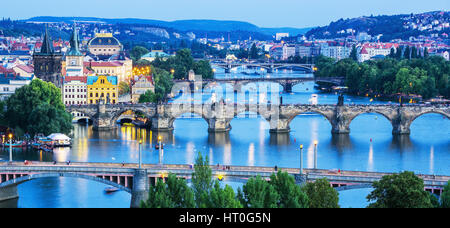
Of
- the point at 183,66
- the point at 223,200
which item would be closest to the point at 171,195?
the point at 223,200

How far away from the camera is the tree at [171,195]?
19.9 m

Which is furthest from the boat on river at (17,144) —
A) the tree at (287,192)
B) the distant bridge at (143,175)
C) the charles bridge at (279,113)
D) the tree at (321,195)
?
the tree at (287,192)

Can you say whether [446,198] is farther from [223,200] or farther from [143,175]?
[143,175]

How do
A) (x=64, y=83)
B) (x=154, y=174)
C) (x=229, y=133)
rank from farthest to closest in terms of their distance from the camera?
(x=64, y=83) → (x=229, y=133) → (x=154, y=174)

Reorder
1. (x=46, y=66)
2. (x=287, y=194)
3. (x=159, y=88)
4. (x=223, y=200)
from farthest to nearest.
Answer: (x=159, y=88)
(x=46, y=66)
(x=287, y=194)
(x=223, y=200)

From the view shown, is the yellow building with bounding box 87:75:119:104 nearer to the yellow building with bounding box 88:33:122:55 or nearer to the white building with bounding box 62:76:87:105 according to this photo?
the white building with bounding box 62:76:87:105

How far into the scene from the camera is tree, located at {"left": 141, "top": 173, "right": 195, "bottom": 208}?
19906 millimetres

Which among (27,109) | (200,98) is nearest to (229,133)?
(27,109)

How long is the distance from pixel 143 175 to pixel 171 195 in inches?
193

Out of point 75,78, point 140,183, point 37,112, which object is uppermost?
point 75,78

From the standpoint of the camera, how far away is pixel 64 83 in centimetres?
5259

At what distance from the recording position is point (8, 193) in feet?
91.7

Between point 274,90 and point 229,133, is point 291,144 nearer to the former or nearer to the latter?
point 229,133
